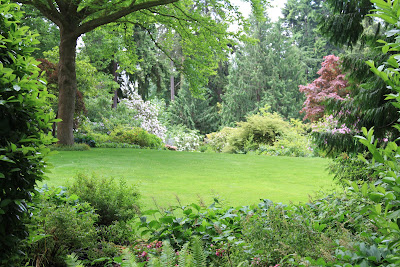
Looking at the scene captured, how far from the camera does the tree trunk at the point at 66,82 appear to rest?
10.5 metres

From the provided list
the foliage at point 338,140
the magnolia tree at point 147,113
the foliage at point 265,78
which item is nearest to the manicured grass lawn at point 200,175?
the foliage at point 338,140

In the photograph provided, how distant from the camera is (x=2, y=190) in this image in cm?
179

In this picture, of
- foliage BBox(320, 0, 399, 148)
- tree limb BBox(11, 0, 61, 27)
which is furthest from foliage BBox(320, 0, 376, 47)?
tree limb BBox(11, 0, 61, 27)

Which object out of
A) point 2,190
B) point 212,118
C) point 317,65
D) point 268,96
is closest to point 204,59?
point 2,190

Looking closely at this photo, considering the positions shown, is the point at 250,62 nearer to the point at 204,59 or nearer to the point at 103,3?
the point at 204,59

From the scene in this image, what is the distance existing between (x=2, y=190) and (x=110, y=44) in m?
12.7

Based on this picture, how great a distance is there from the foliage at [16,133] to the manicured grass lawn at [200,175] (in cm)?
264

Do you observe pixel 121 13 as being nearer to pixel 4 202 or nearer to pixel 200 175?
pixel 200 175

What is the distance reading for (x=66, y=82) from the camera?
10.5 meters

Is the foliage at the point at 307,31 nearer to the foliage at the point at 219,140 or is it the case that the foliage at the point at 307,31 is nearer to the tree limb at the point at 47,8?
the foliage at the point at 219,140

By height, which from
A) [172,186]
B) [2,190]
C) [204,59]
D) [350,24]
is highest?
[204,59]

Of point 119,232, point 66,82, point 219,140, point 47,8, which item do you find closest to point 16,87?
point 119,232

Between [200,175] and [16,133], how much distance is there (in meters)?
5.80

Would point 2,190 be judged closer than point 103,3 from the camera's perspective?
Yes
